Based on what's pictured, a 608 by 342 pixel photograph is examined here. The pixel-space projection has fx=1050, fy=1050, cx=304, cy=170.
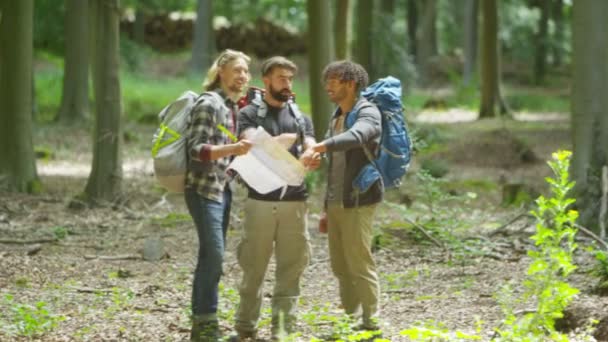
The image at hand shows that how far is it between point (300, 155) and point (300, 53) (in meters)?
43.7

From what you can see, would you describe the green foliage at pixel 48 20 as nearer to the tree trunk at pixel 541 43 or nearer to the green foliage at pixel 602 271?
the tree trunk at pixel 541 43

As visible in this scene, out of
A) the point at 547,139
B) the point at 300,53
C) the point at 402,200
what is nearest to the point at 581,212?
the point at 402,200

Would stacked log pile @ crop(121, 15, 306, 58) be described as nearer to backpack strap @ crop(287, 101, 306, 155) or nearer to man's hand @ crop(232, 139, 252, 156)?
backpack strap @ crop(287, 101, 306, 155)

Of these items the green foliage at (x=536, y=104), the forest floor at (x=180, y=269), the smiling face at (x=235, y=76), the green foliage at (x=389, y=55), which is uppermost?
the green foliage at (x=389, y=55)

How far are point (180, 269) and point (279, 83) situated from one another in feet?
13.0

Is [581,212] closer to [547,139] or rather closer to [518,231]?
[518,231]

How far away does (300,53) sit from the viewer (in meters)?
50.3

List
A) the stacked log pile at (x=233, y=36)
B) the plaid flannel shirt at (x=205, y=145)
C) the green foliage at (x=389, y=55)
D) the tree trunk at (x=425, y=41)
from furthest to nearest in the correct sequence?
the stacked log pile at (x=233, y=36) < the tree trunk at (x=425, y=41) < the green foliage at (x=389, y=55) < the plaid flannel shirt at (x=205, y=145)

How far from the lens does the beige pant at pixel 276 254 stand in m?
6.93

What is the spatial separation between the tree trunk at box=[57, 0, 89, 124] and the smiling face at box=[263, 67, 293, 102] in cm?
1662

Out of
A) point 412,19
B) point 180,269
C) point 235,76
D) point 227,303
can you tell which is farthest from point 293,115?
point 412,19

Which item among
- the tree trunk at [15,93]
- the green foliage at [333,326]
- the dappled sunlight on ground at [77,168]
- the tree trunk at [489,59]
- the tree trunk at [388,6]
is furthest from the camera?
the tree trunk at [388,6]

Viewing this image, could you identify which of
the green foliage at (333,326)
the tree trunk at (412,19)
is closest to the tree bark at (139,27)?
the tree trunk at (412,19)

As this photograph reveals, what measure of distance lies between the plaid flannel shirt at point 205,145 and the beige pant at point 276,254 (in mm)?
291
